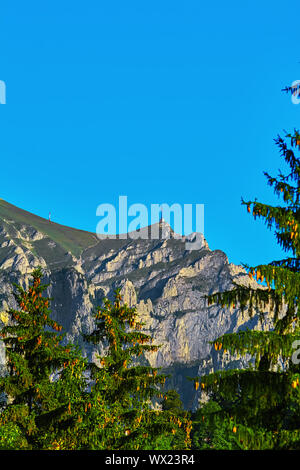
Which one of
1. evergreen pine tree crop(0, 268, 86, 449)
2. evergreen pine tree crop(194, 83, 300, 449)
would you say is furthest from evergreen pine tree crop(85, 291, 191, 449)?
evergreen pine tree crop(194, 83, 300, 449)

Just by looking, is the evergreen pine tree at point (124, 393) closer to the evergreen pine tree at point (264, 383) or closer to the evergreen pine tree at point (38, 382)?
the evergreen pine tree at point (38, 382)

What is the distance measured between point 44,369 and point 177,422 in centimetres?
647

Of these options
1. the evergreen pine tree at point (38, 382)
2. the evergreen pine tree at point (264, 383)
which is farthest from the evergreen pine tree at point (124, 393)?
the evergreen pine tree at point (264, 383)

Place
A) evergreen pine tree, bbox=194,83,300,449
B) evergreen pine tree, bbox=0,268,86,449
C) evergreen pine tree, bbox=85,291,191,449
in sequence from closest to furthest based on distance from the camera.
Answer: evergreen pine tree, bbox=194,83,300,449 → evergreen pine tree, bbox=85,291,191,449 → evergreen pine tree, bbox=0,268,86,449

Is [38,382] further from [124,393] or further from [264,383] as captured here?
[264,383]

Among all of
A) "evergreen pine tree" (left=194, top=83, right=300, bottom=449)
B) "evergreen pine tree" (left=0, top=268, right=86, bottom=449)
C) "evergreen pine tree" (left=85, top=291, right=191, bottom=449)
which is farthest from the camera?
"evergreen pine tree" (left=0, top=268, right=86, bottom=449)

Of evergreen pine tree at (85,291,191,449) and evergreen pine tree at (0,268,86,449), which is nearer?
evergreen pine tree at (85,291,191,449)

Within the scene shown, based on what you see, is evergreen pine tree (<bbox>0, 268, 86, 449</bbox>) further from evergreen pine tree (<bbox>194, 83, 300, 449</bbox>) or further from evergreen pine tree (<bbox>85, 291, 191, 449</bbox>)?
evergreen pine tree (<bbox>194, 83, 300, 449</bbox>)

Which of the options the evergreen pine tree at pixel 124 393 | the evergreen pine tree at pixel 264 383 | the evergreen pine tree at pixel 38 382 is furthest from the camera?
the evergreen pine tree at pixel 38 382

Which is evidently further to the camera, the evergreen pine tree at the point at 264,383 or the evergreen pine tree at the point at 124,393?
the evergreen pine tree at the point at 124,393

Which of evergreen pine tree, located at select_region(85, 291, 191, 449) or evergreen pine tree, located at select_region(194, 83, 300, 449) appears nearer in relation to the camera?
evergreen pine tree, located at select_region(194, 83, 300, 449)

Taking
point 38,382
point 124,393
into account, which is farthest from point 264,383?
point 38,382

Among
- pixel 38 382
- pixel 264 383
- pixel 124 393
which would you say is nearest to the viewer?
pixel 264 383
